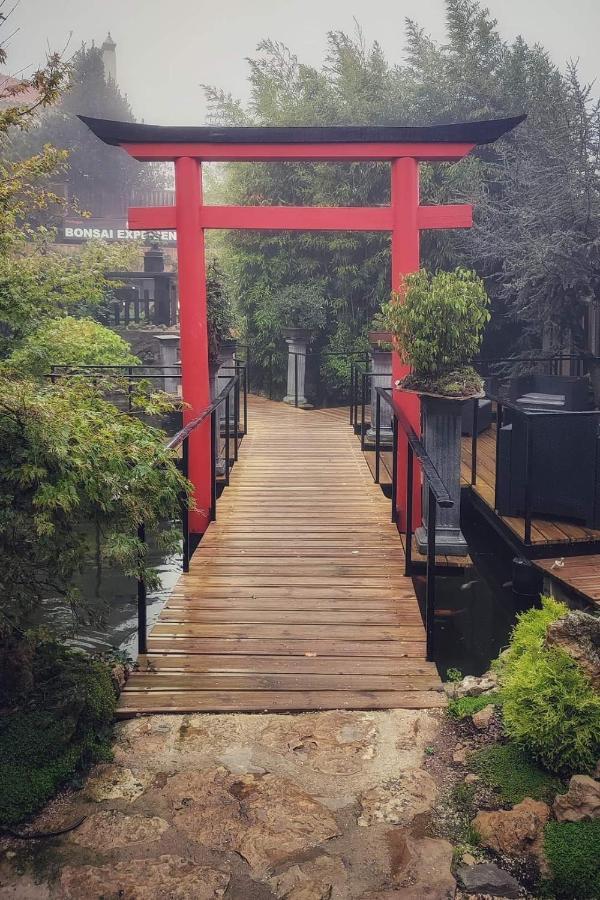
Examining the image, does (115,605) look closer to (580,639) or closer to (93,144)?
(580,639)

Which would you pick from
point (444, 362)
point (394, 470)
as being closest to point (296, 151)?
point (444, 362)

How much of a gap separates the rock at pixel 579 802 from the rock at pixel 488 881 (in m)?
0.33

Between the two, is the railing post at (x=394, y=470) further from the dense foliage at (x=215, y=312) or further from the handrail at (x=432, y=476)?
the dense foliage at (x=215, y=312)

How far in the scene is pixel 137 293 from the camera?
22875 millimetres

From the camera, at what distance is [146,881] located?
9.77 feet

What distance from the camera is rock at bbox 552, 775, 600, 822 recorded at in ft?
10.1

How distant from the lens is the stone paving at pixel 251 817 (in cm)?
296

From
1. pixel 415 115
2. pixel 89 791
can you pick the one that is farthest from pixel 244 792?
pixel 415 115

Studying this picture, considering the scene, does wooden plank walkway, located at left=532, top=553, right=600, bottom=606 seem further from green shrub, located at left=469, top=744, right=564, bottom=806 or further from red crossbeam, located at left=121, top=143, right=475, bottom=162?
red crossbeam, located at left=121, top=143, right=475, bottom=162

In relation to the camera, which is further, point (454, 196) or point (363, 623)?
point (454, 196)

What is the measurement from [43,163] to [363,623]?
5.29 meters

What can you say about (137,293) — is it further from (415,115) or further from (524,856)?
(524,856)

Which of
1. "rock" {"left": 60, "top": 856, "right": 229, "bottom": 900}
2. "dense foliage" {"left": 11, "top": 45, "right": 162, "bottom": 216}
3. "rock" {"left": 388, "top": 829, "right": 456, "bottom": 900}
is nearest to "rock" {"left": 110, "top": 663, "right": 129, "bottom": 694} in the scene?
"rock" {"left": 60, "top": 856, "right": 229, "bottom": 900}

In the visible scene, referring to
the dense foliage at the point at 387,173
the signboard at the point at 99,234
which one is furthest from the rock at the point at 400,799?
the signboard at the point at 99,234
